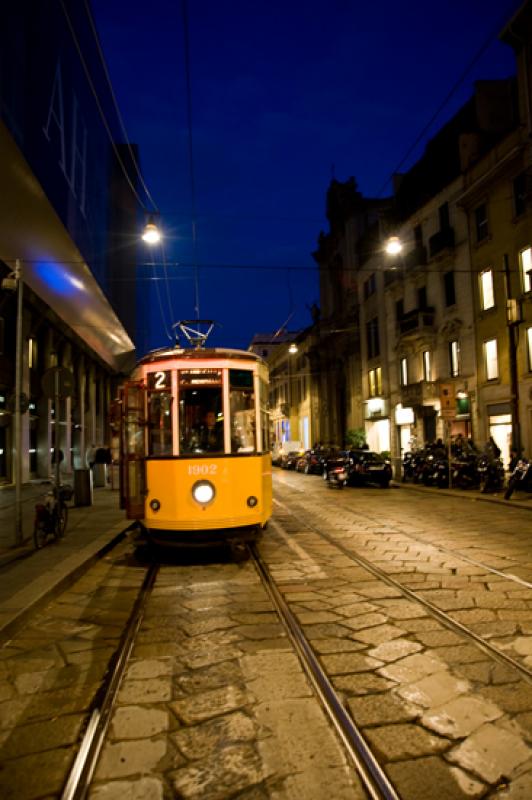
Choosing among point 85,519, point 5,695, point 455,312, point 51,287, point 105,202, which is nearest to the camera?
point 5,695

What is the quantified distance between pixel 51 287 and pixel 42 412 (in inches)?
259

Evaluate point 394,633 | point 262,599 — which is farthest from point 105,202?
point 394,633

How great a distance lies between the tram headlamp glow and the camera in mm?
8250

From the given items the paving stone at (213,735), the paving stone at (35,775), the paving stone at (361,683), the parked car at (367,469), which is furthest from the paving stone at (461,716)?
the parked car at (367,469)

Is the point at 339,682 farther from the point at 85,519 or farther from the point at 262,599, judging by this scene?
the point at 85,519

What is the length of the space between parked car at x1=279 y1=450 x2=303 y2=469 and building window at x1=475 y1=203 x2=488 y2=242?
1910 centimetres

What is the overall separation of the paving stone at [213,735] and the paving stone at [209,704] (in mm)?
101

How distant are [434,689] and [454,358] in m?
25.2

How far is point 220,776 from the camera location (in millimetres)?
2951

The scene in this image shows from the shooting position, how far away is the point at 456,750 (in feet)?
10.2

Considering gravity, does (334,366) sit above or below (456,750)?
above

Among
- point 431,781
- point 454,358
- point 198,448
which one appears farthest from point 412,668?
point 454,358

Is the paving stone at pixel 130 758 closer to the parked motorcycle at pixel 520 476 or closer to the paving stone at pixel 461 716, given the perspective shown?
the paving stone at pixel 461 716

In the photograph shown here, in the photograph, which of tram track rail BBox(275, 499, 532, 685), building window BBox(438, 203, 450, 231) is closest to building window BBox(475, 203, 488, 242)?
building window BBox(438, 203, 450, 231)
